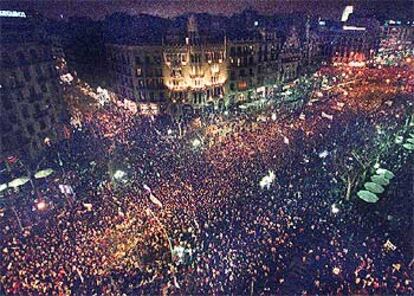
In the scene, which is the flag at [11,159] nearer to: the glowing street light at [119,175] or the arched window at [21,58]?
the arched window at [21,58]

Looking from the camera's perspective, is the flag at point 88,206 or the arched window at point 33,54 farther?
the arched window at point 33,54

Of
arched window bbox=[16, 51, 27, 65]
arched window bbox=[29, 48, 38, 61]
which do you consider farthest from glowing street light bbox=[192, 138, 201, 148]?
arched window bbox=[16, 51, 27, 65]

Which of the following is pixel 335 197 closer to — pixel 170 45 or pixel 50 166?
pixel 50 166

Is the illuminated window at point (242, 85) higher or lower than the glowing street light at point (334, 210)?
higher

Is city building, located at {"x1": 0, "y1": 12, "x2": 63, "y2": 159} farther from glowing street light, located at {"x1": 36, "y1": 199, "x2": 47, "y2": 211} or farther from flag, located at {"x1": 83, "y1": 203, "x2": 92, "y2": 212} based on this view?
flag, located at {"x1": 83, "y1": 203, "x2": 92, "y2": 212}

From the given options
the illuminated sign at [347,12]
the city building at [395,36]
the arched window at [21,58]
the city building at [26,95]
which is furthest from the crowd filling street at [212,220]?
the illuminated sign at [347,12]

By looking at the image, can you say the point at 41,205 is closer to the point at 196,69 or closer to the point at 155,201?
the point at 155,201

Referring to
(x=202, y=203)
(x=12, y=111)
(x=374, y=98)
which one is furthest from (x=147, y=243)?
(x=374, y=98)

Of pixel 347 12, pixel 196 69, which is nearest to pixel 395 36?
pixel 347 12
